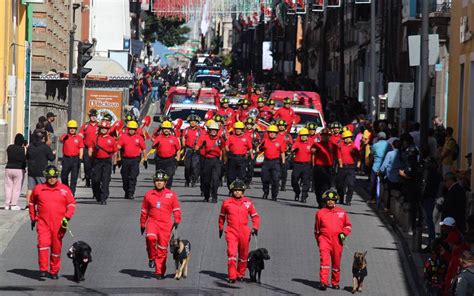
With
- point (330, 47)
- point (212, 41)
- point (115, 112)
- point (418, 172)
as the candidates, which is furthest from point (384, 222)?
point (212, 41)

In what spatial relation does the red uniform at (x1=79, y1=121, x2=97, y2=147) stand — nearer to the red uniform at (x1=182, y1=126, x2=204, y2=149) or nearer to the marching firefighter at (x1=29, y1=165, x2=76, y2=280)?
the red uniform at (x1=182, y1=126, x2=204, y2=149)

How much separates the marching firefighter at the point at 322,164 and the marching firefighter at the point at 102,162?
4.02m

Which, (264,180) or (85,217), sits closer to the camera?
(85,217)

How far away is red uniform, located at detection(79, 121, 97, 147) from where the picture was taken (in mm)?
30016

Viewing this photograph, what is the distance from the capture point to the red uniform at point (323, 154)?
28156mm

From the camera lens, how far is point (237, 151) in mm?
29016

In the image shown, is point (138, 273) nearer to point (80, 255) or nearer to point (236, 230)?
point (80, 255)

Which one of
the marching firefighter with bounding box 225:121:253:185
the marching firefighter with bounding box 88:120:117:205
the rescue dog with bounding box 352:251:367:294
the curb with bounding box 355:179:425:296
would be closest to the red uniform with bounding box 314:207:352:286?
the rescue dog with bounding box 352:251:367:294

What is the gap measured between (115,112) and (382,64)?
1734 cm

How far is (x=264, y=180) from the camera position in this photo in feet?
97.2

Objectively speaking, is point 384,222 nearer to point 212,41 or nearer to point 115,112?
point 115,112

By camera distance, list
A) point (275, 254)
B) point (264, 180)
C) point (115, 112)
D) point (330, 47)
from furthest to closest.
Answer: point (330, 47)
point (115, 112)
point (264, 180)
point (275, 254)

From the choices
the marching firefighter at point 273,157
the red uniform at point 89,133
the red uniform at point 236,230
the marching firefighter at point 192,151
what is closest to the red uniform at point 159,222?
the red uniform at point 236,230

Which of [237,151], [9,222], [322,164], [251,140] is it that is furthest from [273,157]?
[9,222]
